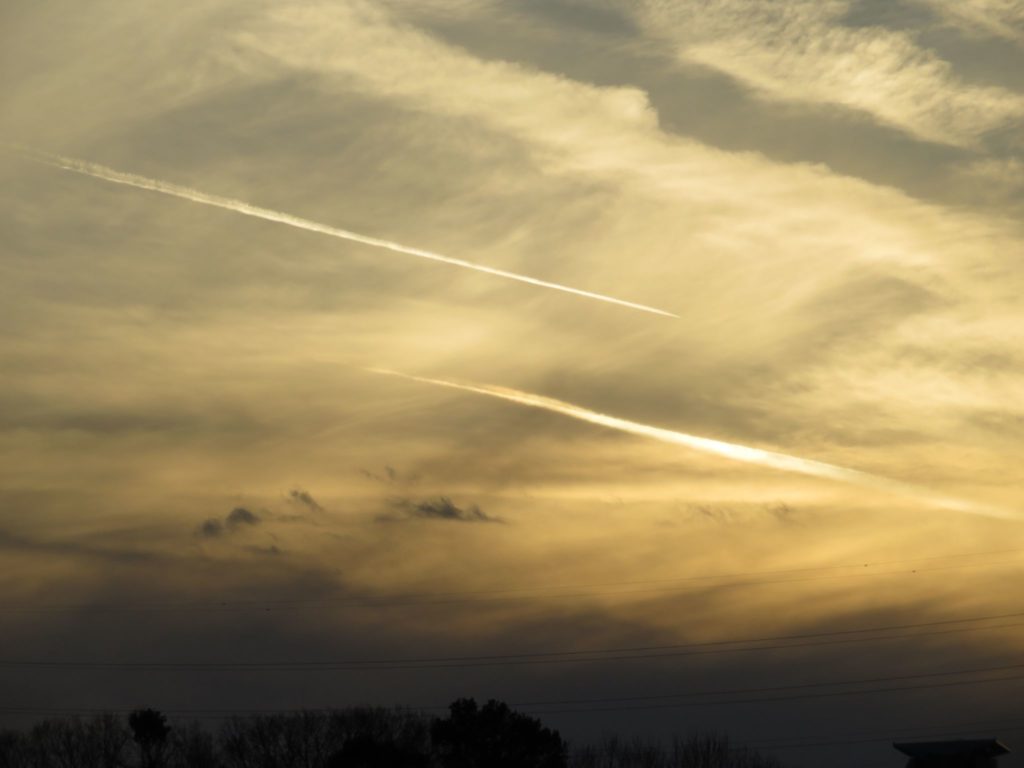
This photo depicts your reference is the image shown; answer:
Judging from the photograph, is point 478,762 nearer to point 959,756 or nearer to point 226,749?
point 226,749

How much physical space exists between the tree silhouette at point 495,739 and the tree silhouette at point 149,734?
46127 mm

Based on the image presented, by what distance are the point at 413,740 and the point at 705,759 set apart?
128 ft

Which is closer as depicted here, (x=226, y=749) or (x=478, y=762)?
(x=478, y=762)

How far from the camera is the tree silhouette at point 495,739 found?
13412cm

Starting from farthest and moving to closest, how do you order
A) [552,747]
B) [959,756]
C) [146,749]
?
1. [146,749]
2. [552,747]
3. [959,756]

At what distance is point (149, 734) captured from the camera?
538ft

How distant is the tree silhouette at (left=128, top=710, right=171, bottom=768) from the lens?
6447 inches

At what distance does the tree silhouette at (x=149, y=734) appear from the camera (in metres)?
164

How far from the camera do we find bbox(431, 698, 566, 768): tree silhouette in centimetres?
13412

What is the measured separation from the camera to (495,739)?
443 feet

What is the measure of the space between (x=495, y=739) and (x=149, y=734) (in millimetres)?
53792

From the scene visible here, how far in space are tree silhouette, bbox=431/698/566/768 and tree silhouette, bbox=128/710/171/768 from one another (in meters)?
46.1

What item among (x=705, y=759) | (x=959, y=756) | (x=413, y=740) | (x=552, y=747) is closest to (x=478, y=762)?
(x=552, y=747)

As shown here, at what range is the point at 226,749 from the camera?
562 ft
